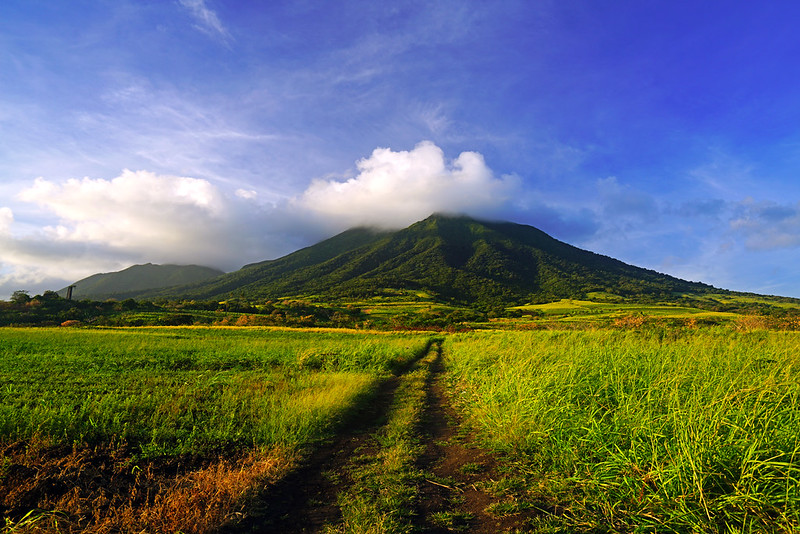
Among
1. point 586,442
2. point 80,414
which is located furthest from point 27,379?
point 586,442

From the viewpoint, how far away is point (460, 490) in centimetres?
488

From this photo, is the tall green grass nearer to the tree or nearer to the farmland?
the farmland

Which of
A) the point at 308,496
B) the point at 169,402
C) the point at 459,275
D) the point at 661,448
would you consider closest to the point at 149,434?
the point at 169,402

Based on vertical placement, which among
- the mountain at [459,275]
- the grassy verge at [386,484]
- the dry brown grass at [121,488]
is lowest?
the grassy verge at [386,484]

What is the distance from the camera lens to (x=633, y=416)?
4984 mm

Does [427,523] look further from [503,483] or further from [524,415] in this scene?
[524,415]

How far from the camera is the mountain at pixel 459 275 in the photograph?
133 meters

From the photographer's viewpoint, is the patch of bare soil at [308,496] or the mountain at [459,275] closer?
the patch of bare soil at [308,496]

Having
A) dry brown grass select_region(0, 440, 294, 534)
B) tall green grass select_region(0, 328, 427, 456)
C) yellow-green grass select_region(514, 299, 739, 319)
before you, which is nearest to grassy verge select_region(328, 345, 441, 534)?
dry brown grass select_region(0, 440, 294, 534)

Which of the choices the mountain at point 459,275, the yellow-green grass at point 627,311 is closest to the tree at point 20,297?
the mountain at point 459,275

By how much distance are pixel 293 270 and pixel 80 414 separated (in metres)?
170

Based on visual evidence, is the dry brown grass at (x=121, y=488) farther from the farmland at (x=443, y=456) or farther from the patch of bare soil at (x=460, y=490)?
the patch of bare soil at (x=460, y=490)

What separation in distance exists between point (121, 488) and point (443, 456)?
4721 millimetres

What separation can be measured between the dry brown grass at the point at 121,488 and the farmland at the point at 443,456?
0.08 feet
